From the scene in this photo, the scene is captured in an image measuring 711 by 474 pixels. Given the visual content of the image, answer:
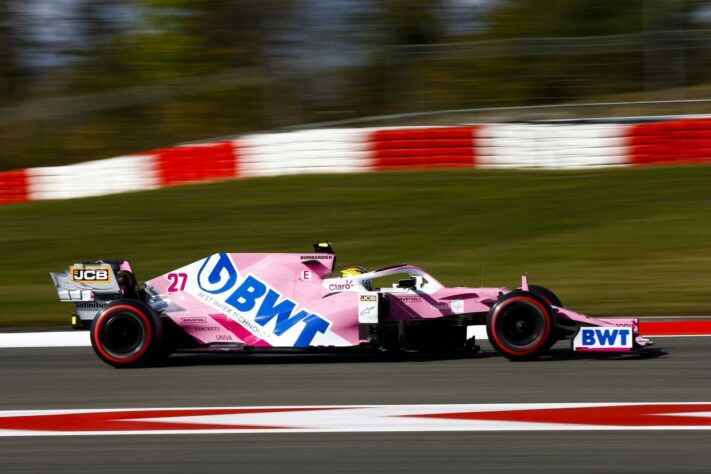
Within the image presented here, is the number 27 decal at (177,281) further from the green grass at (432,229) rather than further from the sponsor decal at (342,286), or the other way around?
the green grass at (432,229)

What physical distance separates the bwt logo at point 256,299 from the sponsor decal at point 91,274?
0.86m

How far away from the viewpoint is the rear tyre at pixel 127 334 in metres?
8.56

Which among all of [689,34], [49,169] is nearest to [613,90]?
[689,34]

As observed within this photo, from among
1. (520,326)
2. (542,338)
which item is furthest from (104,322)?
(542,338)

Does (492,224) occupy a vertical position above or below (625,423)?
above

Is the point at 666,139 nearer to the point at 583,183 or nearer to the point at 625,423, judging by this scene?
the point at 583,183

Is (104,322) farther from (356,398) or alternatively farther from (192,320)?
(356,398)

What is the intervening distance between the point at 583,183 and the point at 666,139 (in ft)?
5.74

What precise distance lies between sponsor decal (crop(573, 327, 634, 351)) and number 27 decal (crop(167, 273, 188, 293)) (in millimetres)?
3481

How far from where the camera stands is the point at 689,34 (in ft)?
73.0

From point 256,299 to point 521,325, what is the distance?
2.29 meters

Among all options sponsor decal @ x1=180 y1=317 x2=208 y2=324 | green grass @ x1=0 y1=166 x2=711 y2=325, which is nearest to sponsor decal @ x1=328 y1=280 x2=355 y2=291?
sponsor decal @ x1=180 y1=317 x2=208 y2=324

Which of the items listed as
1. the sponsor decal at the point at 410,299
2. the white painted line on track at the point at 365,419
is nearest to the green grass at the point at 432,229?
the sponsor decal at the point at 410,299

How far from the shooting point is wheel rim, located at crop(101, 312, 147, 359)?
8.60 meters
